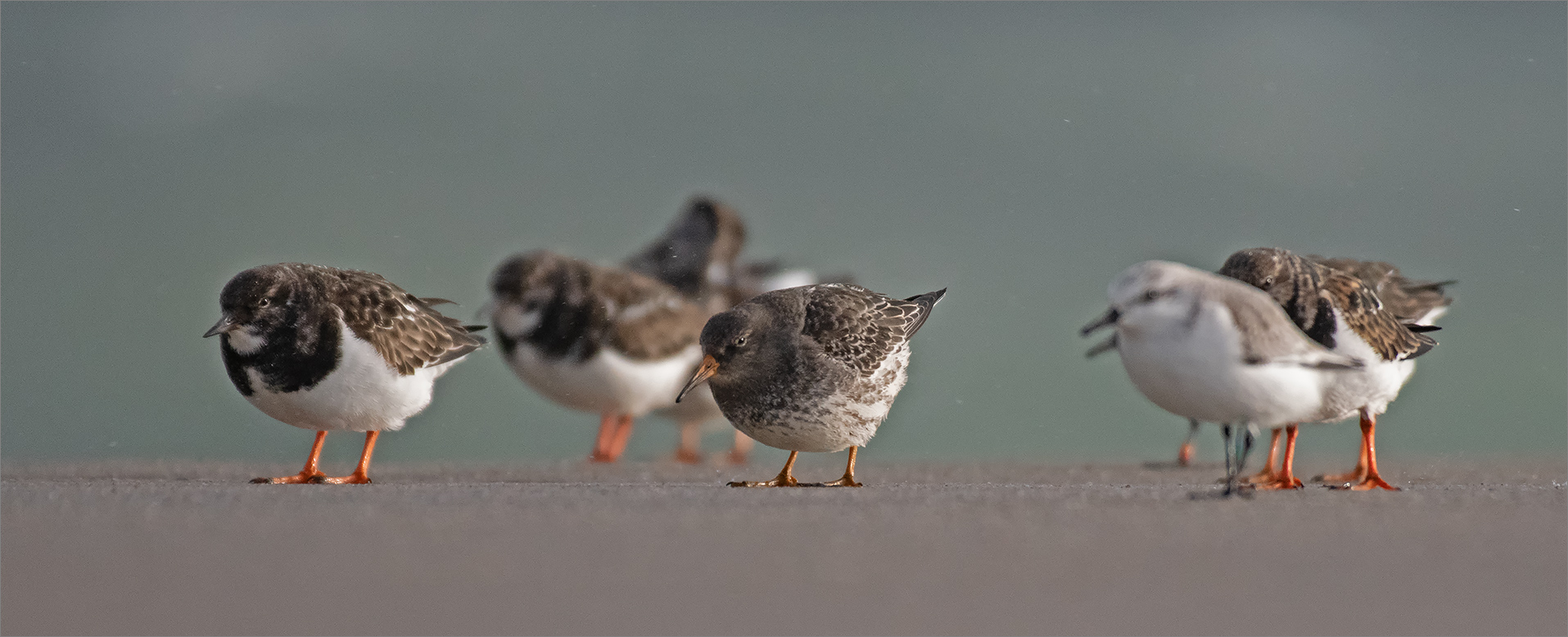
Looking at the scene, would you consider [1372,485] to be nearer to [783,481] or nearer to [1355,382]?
[1355,382]

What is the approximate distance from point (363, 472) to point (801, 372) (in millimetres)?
2404

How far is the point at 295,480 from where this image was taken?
6.78m

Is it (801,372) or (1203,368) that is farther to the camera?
(801,372)

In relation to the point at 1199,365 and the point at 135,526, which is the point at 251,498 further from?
the point at 1199,365

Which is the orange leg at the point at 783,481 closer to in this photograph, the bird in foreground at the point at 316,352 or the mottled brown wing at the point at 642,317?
the bird in foreground at the point at 316,352

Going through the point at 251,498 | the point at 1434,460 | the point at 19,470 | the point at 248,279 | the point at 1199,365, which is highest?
the point at 1199,365

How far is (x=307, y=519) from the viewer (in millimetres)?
5078

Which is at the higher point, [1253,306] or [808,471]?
[1253,306]

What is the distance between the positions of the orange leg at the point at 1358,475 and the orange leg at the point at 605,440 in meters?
4.57

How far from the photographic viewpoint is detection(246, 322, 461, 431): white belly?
6.47 meters

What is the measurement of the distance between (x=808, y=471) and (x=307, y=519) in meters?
3.32

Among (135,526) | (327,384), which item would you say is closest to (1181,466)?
(327,384)

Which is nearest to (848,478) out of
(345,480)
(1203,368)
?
(1203,368)

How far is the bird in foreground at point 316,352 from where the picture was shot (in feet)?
21.2
